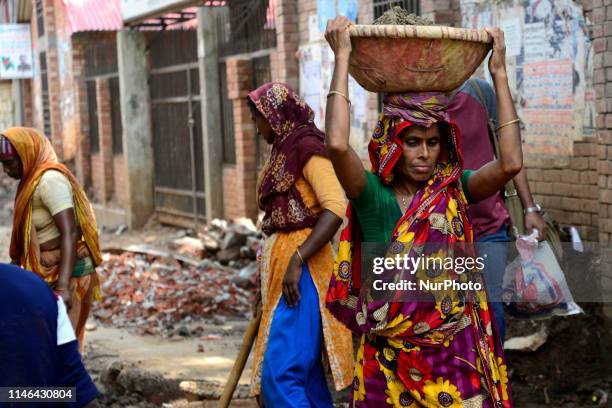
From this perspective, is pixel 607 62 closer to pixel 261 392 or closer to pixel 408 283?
pixel 261 392

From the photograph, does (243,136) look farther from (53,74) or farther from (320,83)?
(53,74)

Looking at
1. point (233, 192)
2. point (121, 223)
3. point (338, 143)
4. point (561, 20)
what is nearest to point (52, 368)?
point (338, 143)

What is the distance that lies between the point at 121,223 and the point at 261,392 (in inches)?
518

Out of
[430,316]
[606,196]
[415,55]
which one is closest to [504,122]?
[415,55]

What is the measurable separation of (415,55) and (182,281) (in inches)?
294

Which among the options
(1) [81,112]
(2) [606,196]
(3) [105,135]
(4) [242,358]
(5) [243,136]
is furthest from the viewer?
(1) [81,112]

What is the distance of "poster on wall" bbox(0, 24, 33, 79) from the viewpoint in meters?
25.1

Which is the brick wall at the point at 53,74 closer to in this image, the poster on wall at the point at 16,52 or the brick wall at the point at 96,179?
the brick wall at the point at 96,179

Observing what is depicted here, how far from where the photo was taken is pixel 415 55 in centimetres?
331

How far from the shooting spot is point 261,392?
4.94 meters

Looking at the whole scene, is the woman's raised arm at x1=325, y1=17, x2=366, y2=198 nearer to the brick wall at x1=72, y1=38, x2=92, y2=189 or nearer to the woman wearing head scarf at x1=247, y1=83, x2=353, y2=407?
the woman wearing head scarf at x1=247, y1=83, x2=353, y2=407

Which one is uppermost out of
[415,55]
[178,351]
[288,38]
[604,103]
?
[288,38]

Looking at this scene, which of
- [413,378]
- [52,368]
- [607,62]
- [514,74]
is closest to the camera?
[52,368]

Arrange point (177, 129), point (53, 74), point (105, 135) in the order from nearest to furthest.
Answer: point (177, 129) → point (105, 135) → point (53, 74)
